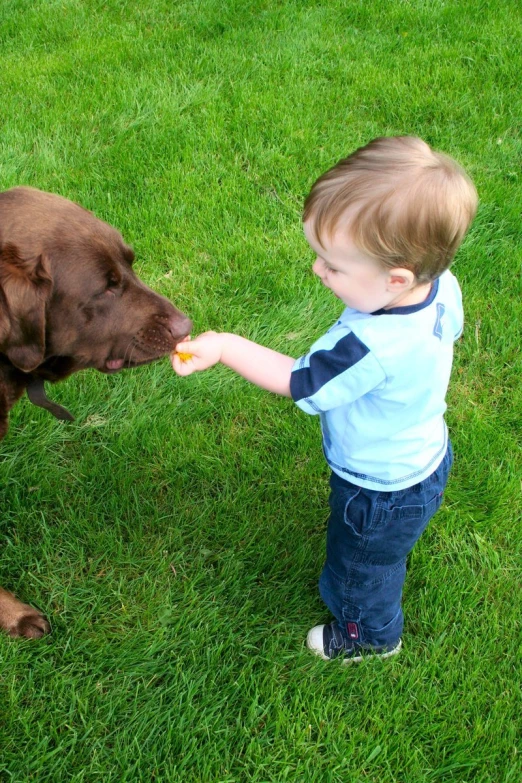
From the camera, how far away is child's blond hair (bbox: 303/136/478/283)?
6.07 feet

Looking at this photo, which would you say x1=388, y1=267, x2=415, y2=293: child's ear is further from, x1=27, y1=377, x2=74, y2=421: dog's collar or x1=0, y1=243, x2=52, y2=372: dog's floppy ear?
x1=27, y1=377, x2=74, y2=421: dog's collar

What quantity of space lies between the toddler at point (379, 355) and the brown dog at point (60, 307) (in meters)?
0.49

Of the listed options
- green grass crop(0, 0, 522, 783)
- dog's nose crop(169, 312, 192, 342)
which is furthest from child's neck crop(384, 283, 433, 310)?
green grass crop(0, 0, 522, 783)

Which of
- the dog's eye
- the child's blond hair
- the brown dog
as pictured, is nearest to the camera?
the child's blond hair

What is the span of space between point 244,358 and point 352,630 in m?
1.15

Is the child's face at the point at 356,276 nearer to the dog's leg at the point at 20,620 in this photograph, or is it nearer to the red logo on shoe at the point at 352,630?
the red logo on shoe at the point at 352,630

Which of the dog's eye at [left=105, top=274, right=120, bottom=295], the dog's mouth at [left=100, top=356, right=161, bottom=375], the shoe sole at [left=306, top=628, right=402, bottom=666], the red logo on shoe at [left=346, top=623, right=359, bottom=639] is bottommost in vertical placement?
the shoe sole at [left=306, top=628, right=402, bottom=666]

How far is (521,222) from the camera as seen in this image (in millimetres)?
4484

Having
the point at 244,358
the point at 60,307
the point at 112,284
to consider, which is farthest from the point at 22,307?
the point at 244,358

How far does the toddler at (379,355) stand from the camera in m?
1.87

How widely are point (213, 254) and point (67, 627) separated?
2351 millimetres

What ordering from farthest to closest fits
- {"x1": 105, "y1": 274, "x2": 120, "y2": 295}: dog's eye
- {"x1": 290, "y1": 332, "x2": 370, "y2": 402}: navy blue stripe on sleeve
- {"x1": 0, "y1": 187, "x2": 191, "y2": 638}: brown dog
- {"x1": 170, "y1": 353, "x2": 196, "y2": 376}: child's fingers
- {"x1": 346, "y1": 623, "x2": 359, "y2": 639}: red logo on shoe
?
{"x1": 105, "y1": 274, "x2": 120, "y2": 295}: dog's eye, {"x1": 346, "y1": 623, "x2": 359, "y2": 639}: red logo on shoe, {"x1": 0, "y1": 187, "x2": 191, "y2": 638}: brown dog, {"x1": 170, "y1": 353, "x2": 196, "y2": 376}: child's fingers, {"x1": 290, "y1": 332, "x2": 370, "y2": 402}: navy blue stripe on sleeve

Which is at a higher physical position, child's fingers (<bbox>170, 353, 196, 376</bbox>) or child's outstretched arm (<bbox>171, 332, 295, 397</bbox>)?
child's outstretched arm (<bbox>171, 332, 295, 397</bbox>)

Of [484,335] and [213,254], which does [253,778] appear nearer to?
[484,335]
